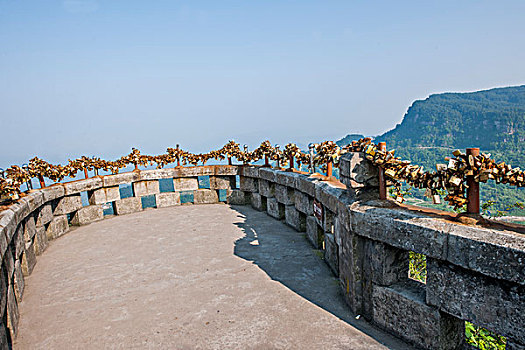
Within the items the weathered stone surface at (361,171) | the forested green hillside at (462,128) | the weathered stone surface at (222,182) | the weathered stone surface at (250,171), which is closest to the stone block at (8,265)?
the weathered stone surface at (361,171)

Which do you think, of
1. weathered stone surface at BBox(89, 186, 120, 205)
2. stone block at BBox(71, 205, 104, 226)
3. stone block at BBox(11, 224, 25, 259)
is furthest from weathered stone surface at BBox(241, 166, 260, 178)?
stone block at BBox(11, 224, 25, 259)

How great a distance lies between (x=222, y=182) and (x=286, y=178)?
4.23m

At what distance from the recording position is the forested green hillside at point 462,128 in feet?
406

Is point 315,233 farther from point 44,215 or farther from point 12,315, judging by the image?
point 44,215

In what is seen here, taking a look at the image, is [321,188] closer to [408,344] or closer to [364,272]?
[364,272]

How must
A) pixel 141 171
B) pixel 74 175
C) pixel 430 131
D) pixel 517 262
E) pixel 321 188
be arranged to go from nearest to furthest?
1. pixel 517 262
2. pixel 321 188
3. pixel 74 175
4. pixel 141 171
5. pixel 430 131

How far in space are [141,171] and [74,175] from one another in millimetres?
2142

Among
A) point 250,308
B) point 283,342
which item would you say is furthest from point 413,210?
point 250,308

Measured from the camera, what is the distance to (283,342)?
162 inches

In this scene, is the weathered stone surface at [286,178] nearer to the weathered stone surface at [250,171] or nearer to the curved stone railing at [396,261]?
the curved stone railing at [396,261]

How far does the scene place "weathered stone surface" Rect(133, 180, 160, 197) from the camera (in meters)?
11.8

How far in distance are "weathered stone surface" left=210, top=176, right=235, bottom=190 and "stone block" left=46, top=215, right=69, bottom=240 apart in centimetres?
489

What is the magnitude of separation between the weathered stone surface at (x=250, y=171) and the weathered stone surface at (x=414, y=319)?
23.3 ft

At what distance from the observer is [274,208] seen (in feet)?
33.5
